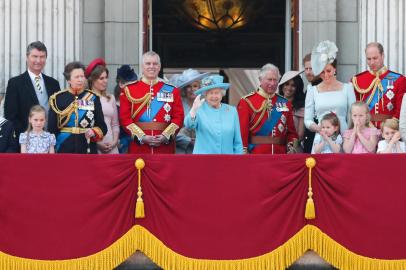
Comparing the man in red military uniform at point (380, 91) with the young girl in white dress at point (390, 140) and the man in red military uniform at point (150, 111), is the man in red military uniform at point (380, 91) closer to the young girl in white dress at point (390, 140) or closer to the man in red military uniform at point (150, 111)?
the young girl in white dress at point (390, 140)

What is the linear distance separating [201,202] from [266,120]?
2.04m

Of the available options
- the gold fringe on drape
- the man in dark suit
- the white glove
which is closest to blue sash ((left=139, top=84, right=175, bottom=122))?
the white glove

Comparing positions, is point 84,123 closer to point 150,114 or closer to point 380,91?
point 150,114

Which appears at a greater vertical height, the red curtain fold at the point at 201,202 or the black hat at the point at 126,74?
the black hat at the point at 126,74

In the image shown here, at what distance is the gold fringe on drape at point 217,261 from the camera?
36.1 feet

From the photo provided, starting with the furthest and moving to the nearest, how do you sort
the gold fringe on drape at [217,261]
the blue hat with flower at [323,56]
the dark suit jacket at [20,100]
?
the blue hat with flower at [323,56]
the dark suit jacket at [20,100]
the gold fringe on drape at [217,261]

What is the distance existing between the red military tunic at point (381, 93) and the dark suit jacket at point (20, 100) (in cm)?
347

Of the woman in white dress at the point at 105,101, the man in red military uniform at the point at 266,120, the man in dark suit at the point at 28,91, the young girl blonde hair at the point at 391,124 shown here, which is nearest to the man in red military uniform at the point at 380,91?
the young girl blonde hair at the point at 391,124

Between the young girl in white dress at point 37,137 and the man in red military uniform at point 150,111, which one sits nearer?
the young girl in white dress at point 37,137

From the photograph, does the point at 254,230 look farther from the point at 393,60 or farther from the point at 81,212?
the point at 393,60

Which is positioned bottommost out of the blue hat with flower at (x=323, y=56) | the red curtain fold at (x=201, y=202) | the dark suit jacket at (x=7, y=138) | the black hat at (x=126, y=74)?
the red curtain fold at (x=201, y=202)

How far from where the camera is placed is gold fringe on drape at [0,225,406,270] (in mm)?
10992

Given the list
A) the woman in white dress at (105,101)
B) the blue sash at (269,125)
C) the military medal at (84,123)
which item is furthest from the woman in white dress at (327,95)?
the military medal at (84,123)

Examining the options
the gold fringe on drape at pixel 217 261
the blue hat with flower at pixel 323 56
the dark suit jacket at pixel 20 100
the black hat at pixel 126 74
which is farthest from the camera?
the black hat at pixel 126 74
